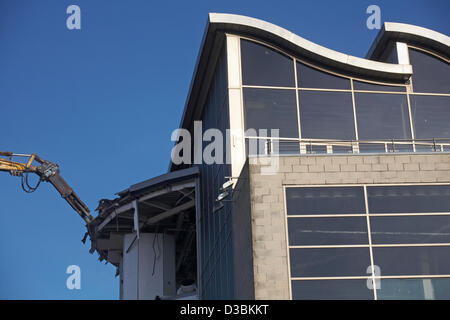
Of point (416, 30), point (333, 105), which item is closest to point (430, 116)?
point (416, 30)

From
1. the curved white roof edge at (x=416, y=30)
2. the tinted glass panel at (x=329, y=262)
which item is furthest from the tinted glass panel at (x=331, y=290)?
the curved white roof edge at (x=416, y=30)

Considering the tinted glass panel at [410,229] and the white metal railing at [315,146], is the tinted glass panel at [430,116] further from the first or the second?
the tinted glass panel at [410,229]

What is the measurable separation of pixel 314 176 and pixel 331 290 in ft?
12.5

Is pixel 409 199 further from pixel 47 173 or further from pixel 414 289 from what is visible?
pixel 47 173

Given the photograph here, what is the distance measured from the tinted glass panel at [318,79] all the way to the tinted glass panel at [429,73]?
3.13 metres

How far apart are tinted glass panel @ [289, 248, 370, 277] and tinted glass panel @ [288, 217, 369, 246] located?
0.29 metres

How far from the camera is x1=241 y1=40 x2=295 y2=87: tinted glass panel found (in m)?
31.1

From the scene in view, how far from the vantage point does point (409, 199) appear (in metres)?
26.0

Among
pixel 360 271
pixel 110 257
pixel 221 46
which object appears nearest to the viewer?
pixel 360 271

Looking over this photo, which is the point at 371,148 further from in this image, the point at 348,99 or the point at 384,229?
the point at 384,229
